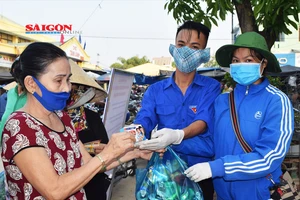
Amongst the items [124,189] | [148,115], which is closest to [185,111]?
[148,115]

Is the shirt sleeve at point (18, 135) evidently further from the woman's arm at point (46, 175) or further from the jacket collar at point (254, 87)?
the jacket collar at point (254, 87)

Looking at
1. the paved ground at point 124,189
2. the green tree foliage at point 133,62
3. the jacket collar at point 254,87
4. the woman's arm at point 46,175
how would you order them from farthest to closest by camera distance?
the green tree foliage at point 133,62, the paved ground at point 124,189, the jacket collar at point 254,87, the woman's arm at point 46,175

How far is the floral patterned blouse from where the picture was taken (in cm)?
139

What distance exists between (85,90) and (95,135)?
0.41 m

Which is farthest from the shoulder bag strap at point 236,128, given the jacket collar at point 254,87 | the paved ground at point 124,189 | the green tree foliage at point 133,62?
the green tree foliage at point 133,62

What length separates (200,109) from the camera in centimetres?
212

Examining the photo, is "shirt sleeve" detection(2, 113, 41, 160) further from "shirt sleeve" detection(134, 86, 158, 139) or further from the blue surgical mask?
the blue surgical mask

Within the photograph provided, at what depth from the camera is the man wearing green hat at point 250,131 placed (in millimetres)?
1577

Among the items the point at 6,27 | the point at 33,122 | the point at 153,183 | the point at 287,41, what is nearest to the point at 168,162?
the point at 153,183

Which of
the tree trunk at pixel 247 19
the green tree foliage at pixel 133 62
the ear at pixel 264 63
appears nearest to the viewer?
the ear at pixel 264 63

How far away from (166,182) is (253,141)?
55 centimetres

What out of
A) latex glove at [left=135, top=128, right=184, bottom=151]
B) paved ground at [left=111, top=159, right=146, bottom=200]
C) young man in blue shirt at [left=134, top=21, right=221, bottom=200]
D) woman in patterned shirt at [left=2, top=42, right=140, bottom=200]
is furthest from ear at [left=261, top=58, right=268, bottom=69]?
paved ground at [left=111, top=159, right=146, bottom=200]

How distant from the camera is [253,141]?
66.3 inches

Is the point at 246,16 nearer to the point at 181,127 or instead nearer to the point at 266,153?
the point at 181,127
